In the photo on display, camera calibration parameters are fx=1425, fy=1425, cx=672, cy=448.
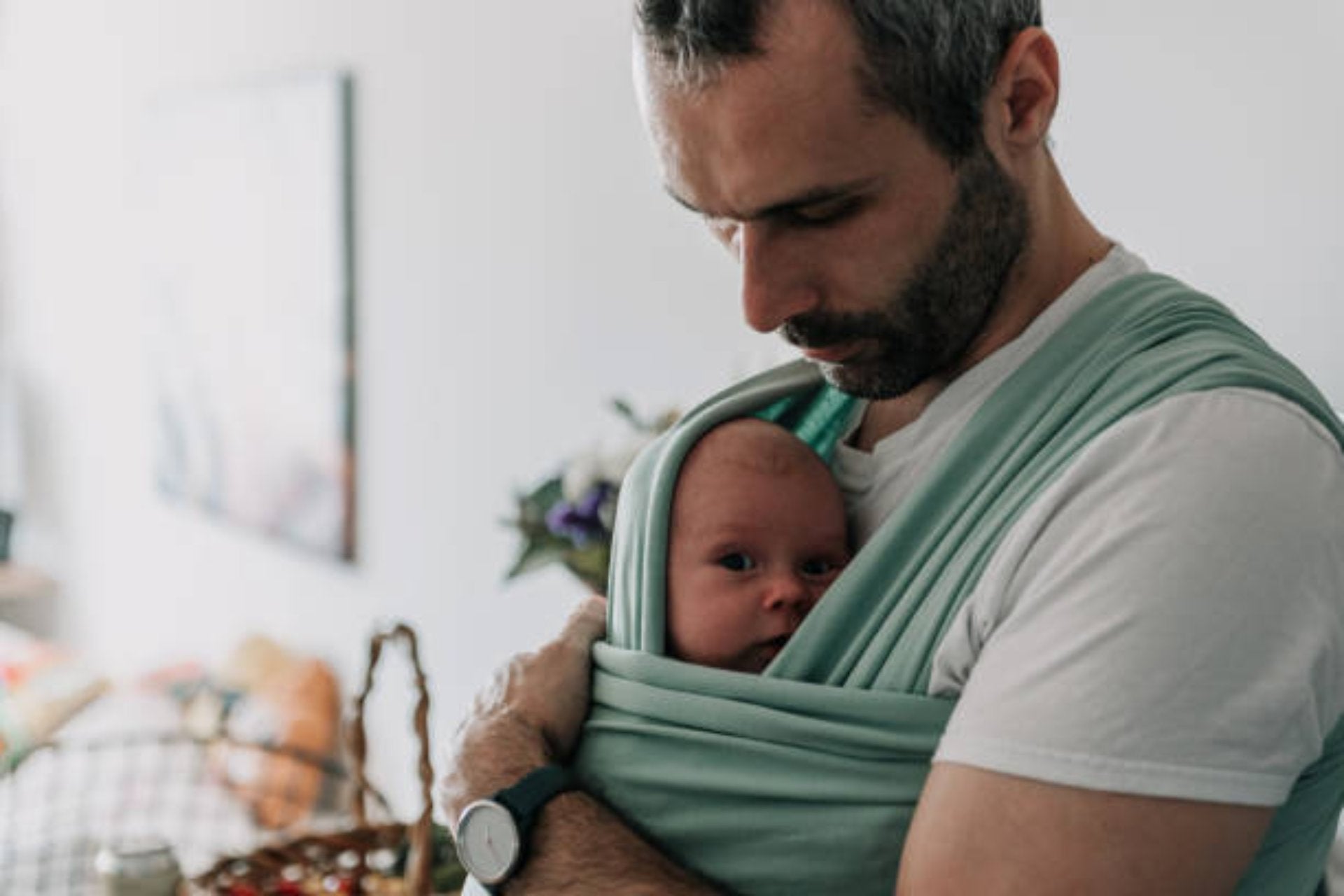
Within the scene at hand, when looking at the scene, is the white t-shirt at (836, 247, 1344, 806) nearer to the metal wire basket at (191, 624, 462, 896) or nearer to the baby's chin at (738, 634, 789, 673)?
the baby's chin at (738, 634, 789, 673)

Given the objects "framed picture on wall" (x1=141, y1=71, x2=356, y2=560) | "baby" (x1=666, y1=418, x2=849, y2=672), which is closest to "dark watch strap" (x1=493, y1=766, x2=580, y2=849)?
"baby" (x1=666, y1=418, x2=849, y2=672)

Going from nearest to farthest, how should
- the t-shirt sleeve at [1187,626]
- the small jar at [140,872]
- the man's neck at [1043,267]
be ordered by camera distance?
the t-shirt sleeve at [1187,626]
the man's neck at [1043,267]
the small jar at [140,872]

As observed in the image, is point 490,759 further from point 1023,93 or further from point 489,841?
point 1023,93

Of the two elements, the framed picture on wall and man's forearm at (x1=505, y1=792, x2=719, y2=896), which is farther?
the framed picture on wall

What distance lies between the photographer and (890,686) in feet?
3.01

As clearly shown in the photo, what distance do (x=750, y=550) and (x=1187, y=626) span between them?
39 cm

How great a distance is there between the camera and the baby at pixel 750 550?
1.05 metres

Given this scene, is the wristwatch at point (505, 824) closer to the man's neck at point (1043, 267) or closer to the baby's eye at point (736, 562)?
the baby's eye at point (736, 562)

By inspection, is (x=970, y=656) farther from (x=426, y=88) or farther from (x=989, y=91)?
(x=426, y=88)

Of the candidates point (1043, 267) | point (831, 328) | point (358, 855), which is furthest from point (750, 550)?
point (358, 855)

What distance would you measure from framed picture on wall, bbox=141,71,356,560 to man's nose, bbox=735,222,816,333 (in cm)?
227

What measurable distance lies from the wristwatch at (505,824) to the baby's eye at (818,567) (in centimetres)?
24

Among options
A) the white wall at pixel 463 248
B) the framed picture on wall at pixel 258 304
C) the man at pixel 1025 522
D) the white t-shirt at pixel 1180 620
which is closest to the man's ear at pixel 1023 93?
the man at pixel 1025 522

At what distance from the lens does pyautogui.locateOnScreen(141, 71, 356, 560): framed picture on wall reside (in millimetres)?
3176
